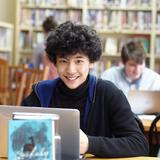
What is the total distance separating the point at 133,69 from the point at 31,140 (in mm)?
2184

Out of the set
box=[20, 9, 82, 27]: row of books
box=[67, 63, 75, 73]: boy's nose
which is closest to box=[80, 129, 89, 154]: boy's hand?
box=[67, 63, 75, 73]: boy's nose

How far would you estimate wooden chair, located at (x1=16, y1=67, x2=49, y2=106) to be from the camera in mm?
4395

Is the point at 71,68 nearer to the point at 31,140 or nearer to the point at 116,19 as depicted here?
the point at 31,140

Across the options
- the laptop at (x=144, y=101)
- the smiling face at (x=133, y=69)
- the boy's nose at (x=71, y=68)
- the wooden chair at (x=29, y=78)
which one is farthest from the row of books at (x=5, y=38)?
the boy's nose at (x=71, y=68)

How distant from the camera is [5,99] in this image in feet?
15.3

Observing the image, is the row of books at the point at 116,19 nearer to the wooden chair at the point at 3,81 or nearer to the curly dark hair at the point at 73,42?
the wooden chair at the point at 3,81

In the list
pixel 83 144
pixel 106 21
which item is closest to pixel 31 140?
pixel 83 144

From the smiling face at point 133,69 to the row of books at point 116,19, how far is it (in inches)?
94.0

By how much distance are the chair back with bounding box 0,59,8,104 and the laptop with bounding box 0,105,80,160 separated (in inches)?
121

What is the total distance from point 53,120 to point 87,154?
1.14 ft

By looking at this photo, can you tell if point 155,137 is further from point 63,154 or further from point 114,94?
point 63,154

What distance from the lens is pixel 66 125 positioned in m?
1.36

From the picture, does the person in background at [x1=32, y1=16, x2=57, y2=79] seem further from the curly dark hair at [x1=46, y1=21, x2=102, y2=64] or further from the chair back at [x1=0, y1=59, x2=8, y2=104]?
the curly dark hair at [x1=46, y1=21, x2=102, y2=64]

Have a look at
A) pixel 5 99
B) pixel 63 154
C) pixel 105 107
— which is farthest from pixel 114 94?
pixel 5 99
